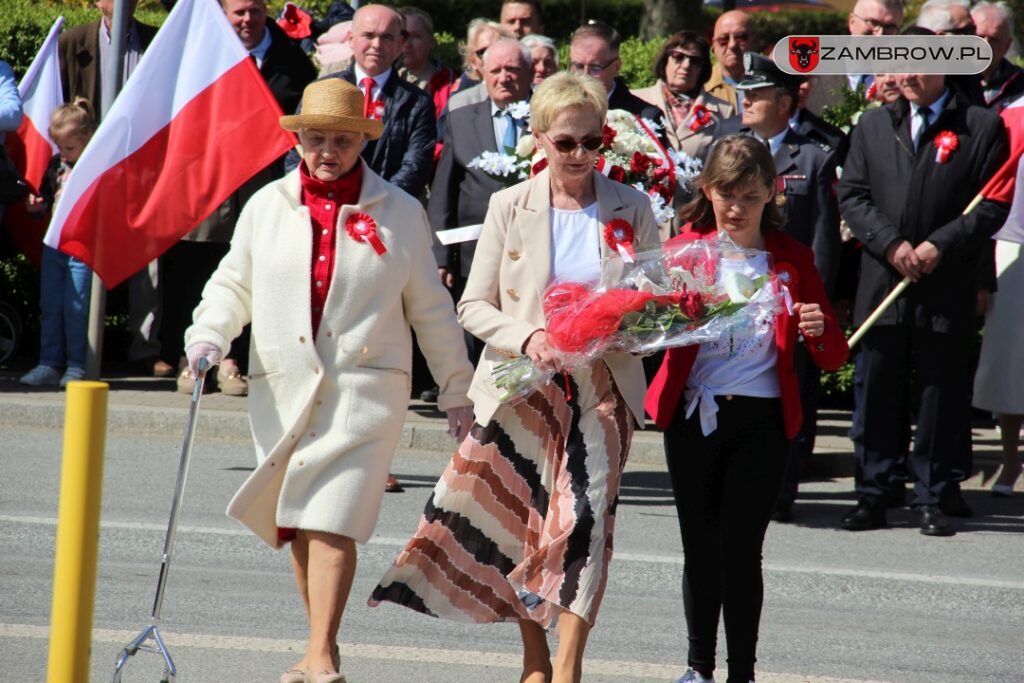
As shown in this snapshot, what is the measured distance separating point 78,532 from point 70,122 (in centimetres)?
710

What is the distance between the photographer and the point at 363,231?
5.50 meters

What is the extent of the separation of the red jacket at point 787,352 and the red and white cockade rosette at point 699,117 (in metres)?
4.78

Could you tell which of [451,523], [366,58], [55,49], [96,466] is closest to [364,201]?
[451,523]

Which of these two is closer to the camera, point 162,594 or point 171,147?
point 162,594

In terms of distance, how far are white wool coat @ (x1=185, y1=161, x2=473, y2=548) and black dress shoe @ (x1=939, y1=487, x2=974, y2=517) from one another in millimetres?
3919

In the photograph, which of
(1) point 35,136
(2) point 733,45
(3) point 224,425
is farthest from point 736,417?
(1) point 35,136

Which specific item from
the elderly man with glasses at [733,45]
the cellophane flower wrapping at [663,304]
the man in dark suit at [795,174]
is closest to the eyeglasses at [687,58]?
the elderly man with glasses at [733,45]

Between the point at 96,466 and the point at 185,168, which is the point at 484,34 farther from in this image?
the point at 96,466

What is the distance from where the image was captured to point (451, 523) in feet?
18.0

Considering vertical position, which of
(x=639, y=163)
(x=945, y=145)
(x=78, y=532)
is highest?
(x=945, y=145)

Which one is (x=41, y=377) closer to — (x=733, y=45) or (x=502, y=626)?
(x=733, y=45)

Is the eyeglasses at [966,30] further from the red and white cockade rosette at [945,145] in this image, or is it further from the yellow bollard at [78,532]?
the yellow bollard at [78,532]

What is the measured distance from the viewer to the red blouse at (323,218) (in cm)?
547

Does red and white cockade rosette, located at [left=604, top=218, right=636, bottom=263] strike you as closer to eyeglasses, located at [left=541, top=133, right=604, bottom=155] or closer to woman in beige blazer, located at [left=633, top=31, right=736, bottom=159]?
eyeglasses, located at [left=541, top=133, right=604, bottom=155]
